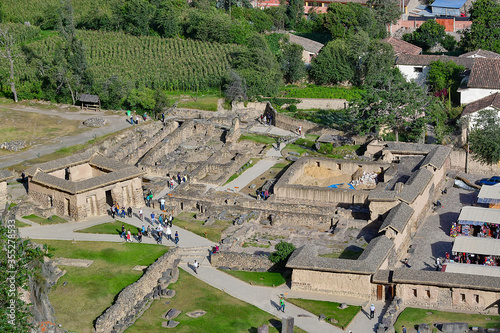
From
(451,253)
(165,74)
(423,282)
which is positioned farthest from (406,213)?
(165,74)

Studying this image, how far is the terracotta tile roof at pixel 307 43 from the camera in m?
115

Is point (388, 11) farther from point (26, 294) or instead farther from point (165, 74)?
point (26, 294)

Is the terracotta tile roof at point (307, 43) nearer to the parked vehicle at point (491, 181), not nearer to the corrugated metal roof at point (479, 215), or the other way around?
the parked vehicle at point (491, 181)

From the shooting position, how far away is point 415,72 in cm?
10281

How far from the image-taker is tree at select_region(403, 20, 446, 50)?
118 metres

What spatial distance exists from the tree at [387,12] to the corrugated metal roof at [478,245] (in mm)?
72257

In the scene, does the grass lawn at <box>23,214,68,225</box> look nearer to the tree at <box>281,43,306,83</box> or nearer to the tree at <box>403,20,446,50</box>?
the tree at <box>281,43,306,83</box>

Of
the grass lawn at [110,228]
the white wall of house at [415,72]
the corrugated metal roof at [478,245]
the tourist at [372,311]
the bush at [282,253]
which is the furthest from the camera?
the white wall of house at [415,72]

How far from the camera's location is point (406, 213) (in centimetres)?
6241

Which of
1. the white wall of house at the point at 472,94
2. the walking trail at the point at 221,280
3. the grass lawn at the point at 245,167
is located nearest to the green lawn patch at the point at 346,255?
the walking trail at the point at 221,280

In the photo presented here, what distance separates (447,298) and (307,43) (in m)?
71.3

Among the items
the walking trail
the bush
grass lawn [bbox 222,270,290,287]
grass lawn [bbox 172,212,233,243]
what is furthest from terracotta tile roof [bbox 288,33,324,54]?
grass lawn [bbox 222,270,290,287]

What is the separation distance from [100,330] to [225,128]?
43.4 m

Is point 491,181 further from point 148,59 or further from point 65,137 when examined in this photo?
point 148,59
